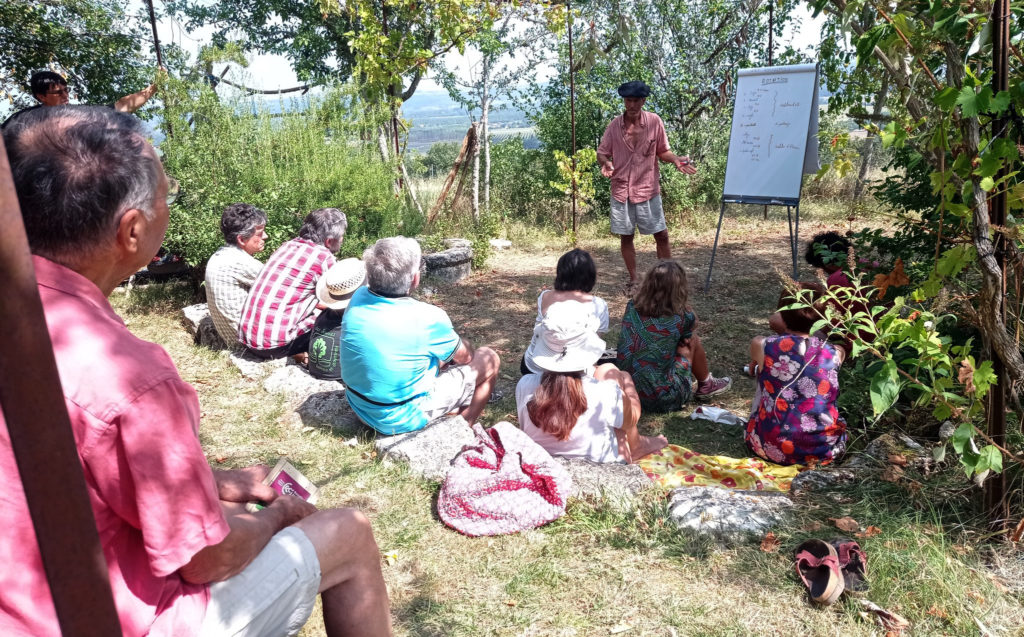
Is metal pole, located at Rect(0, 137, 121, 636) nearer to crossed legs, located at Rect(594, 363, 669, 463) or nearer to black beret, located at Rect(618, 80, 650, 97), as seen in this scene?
crossed legs, located at Rect(594, 363, 669, 463)

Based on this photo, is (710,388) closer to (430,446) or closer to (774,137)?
(430,446)

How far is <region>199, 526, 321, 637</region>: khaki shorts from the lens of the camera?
1481 millimetres

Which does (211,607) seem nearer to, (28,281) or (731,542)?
(28,281)

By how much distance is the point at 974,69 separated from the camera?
2.44 meters

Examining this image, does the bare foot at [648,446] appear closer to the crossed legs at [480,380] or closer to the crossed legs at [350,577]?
the crossed legs at [480,380]

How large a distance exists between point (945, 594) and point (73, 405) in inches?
101

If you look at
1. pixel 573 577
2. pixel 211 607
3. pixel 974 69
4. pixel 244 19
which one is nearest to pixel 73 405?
pixel 211 607

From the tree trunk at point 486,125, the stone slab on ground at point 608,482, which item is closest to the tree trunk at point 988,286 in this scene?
the stone slab on ground at point 608,482

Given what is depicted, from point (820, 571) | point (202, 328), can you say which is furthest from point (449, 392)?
point (202, 328)

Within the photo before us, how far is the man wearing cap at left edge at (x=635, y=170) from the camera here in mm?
6547

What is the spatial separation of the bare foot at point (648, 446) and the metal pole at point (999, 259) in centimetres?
149

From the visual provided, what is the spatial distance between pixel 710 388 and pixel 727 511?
69.3 inches

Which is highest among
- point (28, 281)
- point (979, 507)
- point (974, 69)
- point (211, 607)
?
point (974, 69)

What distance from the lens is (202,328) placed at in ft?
18.2
